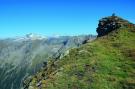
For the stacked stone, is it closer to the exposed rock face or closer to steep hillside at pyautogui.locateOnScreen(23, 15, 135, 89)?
the exposed rock face

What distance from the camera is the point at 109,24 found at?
79.4 m

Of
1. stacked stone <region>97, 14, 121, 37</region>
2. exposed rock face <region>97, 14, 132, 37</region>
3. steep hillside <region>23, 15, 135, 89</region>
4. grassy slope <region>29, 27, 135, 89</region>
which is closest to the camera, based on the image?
grassy slope <region>29, 27, 135, 89</region>

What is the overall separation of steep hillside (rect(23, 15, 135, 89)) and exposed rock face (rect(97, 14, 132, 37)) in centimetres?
763

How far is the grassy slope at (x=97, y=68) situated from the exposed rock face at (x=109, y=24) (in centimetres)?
1125

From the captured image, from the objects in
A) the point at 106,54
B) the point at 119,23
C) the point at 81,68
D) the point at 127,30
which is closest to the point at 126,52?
the point at 106,54

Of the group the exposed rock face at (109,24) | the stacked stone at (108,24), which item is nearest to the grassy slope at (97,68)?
the exposed rock face at (109,24)

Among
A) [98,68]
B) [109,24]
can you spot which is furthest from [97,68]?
[109,24]

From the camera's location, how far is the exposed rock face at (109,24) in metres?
76.0

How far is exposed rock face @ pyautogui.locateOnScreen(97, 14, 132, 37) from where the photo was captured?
76.0 m

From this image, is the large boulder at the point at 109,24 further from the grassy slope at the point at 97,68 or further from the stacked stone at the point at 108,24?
the grassy slope at the point at 97,68

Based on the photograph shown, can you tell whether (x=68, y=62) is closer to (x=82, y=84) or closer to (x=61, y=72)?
(x=61, y=72)

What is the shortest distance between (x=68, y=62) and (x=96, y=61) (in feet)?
20.1

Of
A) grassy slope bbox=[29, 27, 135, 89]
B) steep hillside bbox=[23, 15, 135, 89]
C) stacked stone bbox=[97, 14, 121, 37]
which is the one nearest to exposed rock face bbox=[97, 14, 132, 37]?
stacked stone bbox=[97, 14, 121, 37]

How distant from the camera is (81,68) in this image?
53406mm
